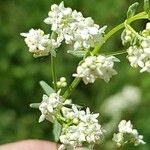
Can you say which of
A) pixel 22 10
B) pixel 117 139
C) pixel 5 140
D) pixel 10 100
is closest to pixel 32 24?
pixel 22 10

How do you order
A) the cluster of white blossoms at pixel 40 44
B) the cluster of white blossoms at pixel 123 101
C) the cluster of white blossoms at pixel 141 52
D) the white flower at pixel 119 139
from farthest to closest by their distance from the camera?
the cluster of white blossoms at pixel 123 101 < the white flower at pixel 119 139 < the cluster of white blossoms at pixel 40 44 < the cluster of white blossoms at pixel 141 52

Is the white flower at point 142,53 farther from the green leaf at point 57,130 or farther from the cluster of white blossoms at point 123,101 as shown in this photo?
the cluster of white blossoms at point 123,101

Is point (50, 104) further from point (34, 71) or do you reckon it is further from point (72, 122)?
point (34, 71)

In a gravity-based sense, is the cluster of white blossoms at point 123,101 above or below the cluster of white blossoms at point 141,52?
above

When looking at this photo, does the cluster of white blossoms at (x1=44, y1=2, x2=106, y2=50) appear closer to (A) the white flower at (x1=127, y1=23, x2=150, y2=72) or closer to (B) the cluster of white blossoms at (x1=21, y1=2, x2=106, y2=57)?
(B) the cluster of white blossoms at (x1=21, y1=2, x2=106, y2=57)

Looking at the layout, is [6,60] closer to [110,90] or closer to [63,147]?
[110,90]

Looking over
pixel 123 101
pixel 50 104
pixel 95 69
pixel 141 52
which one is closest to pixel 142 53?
pixel 141 52

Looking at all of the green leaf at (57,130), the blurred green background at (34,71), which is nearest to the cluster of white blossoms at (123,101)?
the blurred green background at (34,71)
